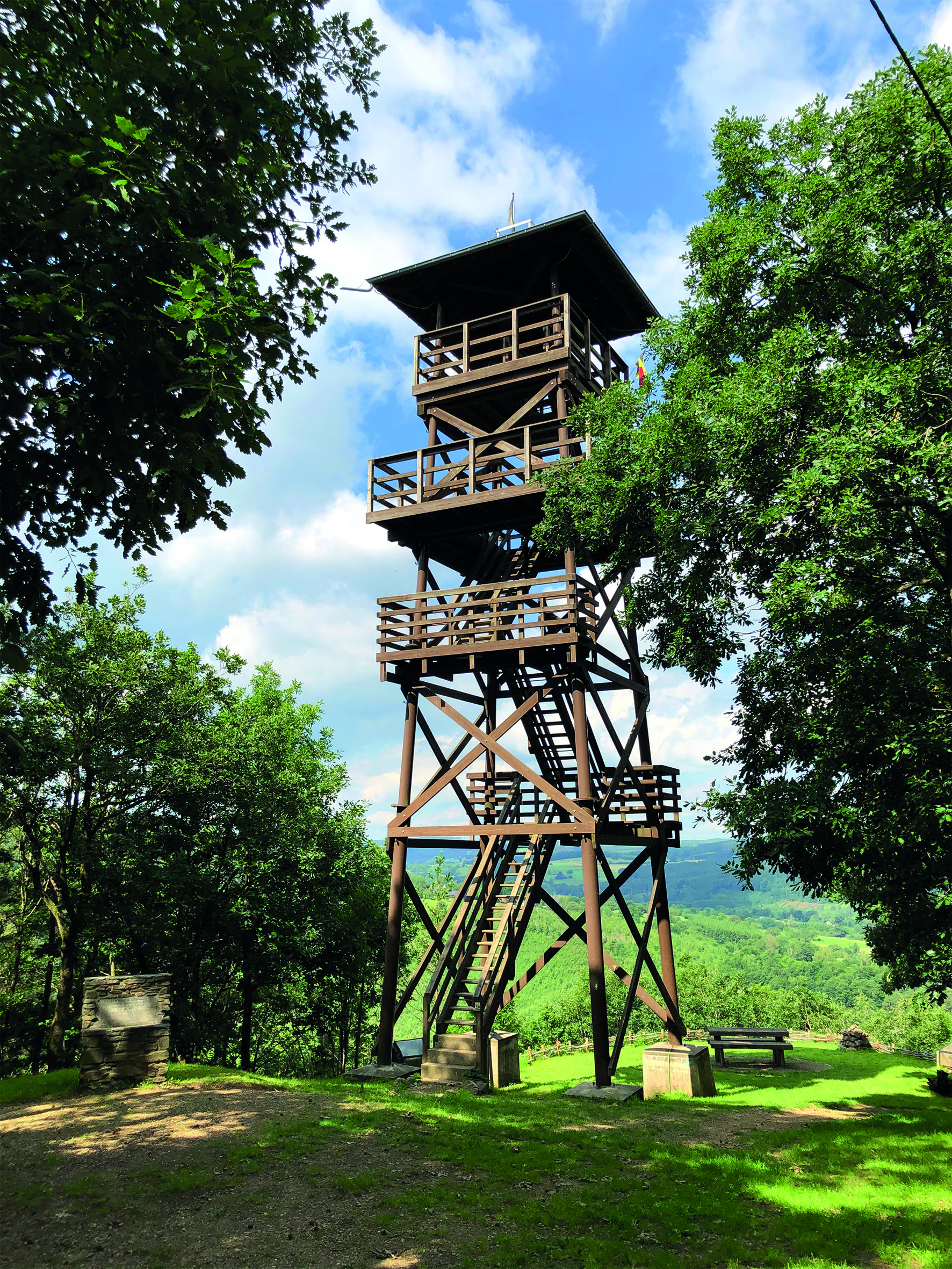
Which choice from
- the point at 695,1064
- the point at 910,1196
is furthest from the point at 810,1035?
the point at 910,1196

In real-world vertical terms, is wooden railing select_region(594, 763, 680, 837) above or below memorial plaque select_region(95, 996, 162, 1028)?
above

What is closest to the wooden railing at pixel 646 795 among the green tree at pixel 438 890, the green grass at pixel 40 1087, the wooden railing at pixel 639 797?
the wooden railing at pixel 639 797

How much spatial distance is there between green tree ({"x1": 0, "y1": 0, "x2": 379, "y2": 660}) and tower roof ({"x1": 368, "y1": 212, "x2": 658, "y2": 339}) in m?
10.3

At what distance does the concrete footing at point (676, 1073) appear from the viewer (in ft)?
45.2

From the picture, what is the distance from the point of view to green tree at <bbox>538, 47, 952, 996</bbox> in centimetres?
912

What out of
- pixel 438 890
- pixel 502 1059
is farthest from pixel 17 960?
pixel 438 890

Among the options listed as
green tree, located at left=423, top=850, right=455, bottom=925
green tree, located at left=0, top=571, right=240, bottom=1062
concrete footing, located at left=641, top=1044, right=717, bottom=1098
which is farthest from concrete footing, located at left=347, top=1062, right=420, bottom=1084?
green tree, located at left=423, top=850, right=455, bottom=925

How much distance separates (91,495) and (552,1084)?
45.4ft

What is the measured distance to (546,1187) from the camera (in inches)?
320

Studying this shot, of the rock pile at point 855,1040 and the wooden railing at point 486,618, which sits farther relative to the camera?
the rock pile at point 855,1040

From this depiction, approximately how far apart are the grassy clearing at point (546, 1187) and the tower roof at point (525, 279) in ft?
52.6

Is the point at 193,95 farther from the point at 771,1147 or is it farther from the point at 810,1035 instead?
the point at 810,1035

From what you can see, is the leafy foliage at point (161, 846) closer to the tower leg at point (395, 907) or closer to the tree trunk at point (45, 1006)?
the tree trunk at point (45, 1006)

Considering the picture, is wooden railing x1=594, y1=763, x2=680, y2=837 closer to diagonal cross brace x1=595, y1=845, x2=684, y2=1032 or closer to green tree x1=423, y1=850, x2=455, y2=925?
diagonal cross brace x1=595, y1=845, x2=684, y2=1032
